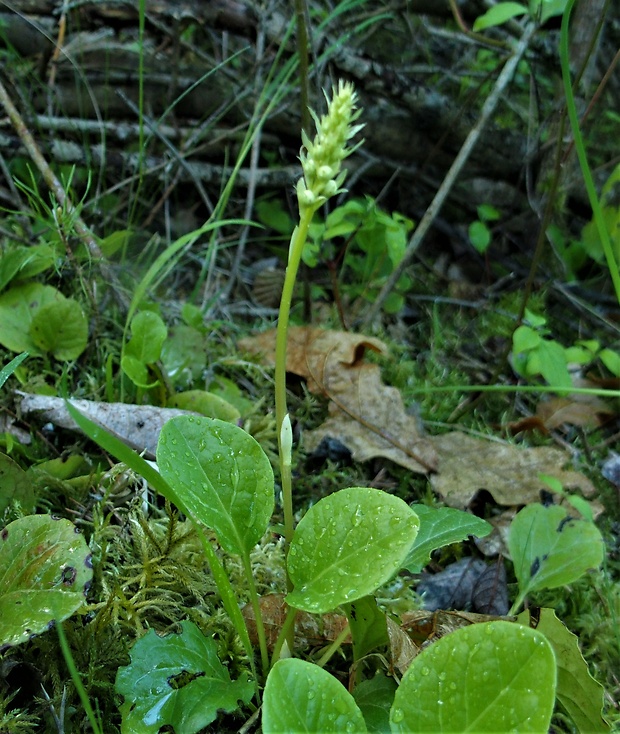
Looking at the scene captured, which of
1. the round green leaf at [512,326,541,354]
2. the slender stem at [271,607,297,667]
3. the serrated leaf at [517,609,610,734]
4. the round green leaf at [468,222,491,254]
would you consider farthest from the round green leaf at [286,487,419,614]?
the round green leaf at [468,222,491,254]

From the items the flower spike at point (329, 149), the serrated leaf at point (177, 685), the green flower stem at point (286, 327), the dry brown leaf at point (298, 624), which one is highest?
the flower spike at point (329, 149)

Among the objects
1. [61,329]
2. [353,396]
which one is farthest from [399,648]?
[61,329]

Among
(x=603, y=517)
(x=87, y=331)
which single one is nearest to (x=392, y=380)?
(x=603, y=517)

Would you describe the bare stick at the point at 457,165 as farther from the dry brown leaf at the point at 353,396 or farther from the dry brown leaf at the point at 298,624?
the dry brown leaf at the point at 298,624

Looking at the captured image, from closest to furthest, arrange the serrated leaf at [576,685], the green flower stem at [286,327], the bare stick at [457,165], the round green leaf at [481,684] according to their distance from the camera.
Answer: the round green leaf at [481,684], the green flower stem at [286,327], the serrated leaf at [576,685], the bare stick at [457,165]

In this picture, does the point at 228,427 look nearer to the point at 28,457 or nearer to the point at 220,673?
the point at 220,673

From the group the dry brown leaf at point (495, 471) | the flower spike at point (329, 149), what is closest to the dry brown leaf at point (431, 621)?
the dry brown leaf at point (495, 471)

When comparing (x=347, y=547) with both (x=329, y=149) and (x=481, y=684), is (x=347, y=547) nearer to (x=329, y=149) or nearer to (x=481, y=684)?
(x=481, y=684)
